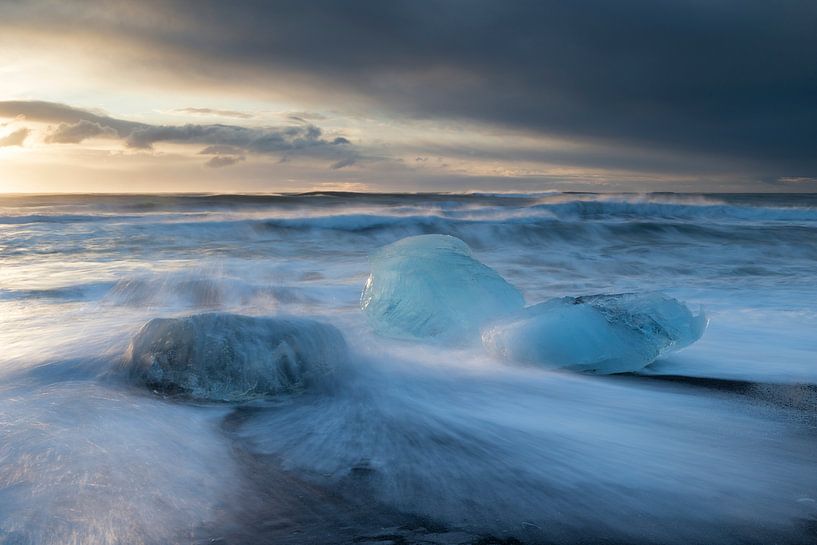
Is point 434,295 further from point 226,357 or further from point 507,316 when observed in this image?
point 226,357

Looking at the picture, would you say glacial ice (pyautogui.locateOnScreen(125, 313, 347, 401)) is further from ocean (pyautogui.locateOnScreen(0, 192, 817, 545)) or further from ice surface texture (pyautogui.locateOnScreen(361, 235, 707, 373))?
ice surface texture (pyautogui.locateOnScreen(361, 235, 707, 373))

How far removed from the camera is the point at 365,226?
666 inches

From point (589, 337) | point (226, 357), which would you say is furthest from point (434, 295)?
point (226, 357)

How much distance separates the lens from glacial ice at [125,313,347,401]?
10.0 feet

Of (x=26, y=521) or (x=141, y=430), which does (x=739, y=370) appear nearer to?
(x=141, y=430)

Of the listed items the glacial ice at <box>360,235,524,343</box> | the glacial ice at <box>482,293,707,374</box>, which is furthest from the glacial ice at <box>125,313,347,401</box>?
the glacial ice at <box>482,293,707,374</box>

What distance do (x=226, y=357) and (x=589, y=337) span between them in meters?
2.03

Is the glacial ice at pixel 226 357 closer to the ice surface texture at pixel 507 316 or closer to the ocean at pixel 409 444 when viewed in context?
the ocean at pixel 409 444

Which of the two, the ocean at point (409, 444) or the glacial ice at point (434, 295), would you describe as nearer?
the ocean at point (409, 444)

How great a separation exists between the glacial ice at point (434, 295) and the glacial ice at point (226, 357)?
3.35ft

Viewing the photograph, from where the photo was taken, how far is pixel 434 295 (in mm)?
4320

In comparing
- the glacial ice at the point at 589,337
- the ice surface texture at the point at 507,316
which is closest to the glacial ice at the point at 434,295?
the ice surface texture at the point at 507,316

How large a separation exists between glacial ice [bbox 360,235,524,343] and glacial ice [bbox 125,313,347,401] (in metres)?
1.02

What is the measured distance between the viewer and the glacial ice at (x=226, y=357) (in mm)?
3061
